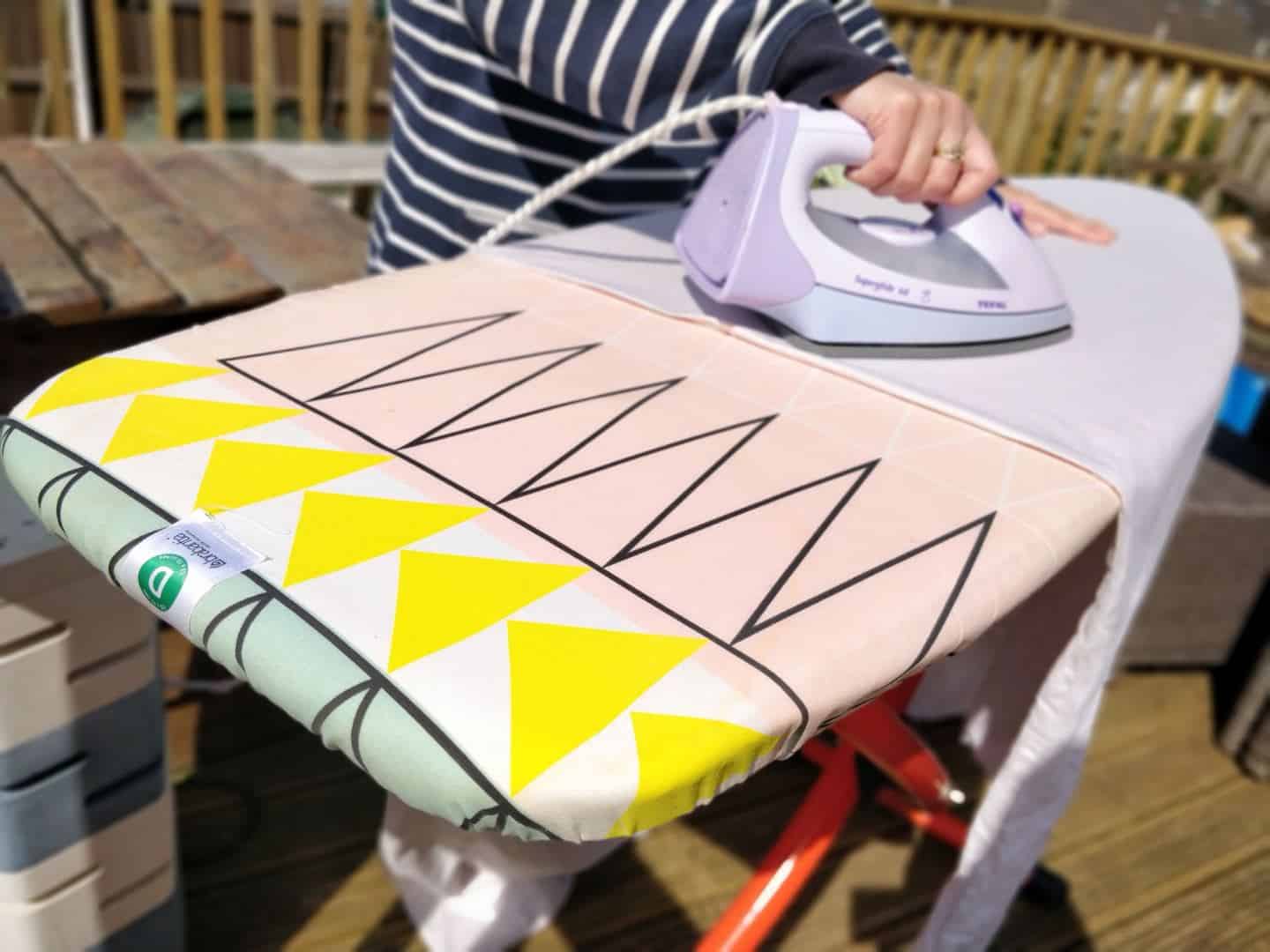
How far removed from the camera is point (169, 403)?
58 centimetres

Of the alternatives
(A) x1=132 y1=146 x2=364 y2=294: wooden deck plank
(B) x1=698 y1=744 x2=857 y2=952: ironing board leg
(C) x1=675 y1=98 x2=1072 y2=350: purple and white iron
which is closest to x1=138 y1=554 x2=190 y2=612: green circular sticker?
(C) x1=675 y1=98 x2=1072 y2=350: purple and white iron

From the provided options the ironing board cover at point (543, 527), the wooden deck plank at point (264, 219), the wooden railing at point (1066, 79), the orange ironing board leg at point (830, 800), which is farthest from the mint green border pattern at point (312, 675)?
the wooden railing at point (1066, 79)

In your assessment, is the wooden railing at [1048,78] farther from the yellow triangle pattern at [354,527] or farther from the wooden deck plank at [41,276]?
the yellow triangle pattern at [354,527]

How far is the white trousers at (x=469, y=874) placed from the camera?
3.37ft

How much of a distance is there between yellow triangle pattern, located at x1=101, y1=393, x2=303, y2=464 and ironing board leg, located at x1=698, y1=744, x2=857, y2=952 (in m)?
0.67

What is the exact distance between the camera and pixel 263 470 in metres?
0.54

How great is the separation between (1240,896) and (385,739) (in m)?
1.58

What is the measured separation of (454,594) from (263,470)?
0.47 feet

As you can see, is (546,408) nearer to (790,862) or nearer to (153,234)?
(790,862)

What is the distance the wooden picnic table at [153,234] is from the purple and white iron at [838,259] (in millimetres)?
661

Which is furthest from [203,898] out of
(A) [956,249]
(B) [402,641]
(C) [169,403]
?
(A) [956,249]

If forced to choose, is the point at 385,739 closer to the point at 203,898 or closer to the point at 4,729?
the point at 4,729

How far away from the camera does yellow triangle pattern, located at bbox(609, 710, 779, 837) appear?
1.31 ft

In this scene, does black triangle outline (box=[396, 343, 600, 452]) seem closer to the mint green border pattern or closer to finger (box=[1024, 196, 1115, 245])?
the mint green border pattern
